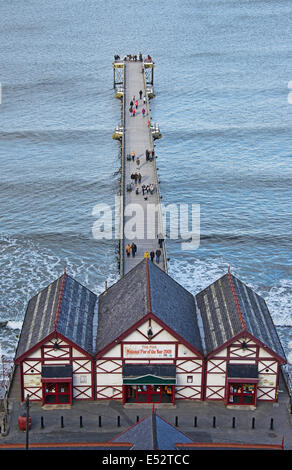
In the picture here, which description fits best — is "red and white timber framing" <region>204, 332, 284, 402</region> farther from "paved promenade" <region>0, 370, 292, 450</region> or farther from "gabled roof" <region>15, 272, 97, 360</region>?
"gabled roof" <region>15, 272, 97, 360</region>

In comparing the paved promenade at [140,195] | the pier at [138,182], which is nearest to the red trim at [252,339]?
the pier at [138,182]

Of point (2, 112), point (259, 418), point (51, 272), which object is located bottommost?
point (259, 418)

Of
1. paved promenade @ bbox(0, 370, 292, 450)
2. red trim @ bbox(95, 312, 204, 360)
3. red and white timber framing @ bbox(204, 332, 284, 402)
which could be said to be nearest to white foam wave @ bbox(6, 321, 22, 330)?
paved promenade @ bbox(0, 370, 292, 450)

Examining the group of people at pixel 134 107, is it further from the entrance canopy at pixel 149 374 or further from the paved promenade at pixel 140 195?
the entrance canopy at pixel 149 374

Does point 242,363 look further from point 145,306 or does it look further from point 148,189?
point 148,189

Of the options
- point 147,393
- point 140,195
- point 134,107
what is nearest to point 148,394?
point 147,393

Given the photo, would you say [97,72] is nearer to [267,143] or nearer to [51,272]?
[267,143]
